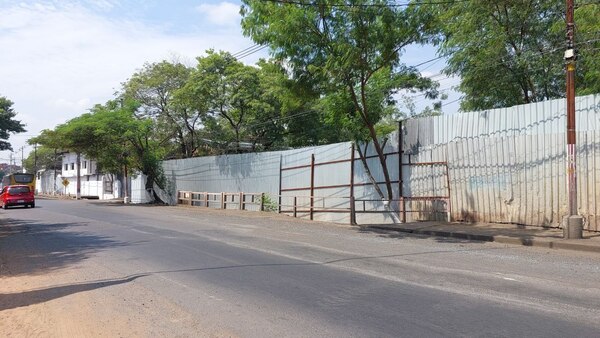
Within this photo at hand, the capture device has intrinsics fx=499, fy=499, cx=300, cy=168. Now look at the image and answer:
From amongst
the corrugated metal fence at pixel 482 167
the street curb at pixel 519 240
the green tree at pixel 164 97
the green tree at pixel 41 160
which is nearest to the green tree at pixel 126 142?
the green tree at pixel 164 97

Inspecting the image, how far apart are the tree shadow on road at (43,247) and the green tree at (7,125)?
42318 millimetres

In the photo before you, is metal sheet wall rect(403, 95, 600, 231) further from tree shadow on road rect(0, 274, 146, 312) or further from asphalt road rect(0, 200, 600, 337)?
tree shadow on road rect(0, 274, 146, 312)

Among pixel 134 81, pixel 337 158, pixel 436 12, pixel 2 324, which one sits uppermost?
pixel 134 81

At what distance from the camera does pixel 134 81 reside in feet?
126

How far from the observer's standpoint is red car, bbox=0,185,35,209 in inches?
1259

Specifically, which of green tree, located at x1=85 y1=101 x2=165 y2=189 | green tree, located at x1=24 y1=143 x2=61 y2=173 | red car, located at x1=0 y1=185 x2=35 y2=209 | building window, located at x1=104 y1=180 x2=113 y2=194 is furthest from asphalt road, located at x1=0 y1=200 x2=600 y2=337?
green tree, located at x1=24 y1=143 x2=61 y2=173

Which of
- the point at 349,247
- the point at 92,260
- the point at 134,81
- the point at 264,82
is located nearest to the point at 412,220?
the point at 349,247

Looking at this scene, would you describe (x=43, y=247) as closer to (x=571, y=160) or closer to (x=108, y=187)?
(x=571, y=160)

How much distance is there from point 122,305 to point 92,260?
426 centimetres

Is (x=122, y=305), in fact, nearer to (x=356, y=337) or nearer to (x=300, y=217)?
(x=356, y=337)

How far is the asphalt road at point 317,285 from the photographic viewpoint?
5.60m

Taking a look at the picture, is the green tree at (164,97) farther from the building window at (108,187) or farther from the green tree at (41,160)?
the green tree at (41,160)

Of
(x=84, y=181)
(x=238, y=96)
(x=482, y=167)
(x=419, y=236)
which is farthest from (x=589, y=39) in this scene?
(x=84, y=181)

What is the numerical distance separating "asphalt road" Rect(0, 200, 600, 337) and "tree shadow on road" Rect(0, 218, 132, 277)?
2.4 inches
